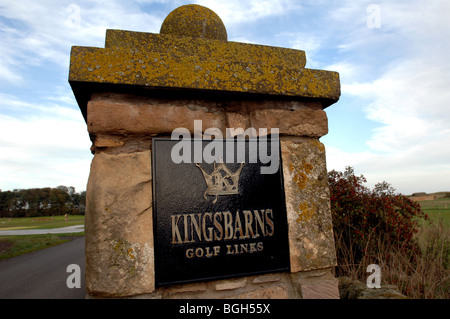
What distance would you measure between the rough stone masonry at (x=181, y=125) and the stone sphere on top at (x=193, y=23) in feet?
0.04

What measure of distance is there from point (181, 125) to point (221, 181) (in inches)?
17.8

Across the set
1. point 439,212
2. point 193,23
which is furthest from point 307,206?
point 439,212

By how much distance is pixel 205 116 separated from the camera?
179 cm

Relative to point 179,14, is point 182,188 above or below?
below

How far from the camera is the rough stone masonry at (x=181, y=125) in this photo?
Answer: 1543 mm

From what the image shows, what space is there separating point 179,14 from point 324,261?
225 centimetres

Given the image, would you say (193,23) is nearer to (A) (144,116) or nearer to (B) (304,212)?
(A) (144,116)

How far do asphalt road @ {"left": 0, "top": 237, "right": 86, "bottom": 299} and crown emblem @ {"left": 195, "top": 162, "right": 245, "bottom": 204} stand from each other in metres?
3.65

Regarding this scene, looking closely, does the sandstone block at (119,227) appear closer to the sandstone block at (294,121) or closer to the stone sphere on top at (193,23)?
the sandstone block at (294,121)

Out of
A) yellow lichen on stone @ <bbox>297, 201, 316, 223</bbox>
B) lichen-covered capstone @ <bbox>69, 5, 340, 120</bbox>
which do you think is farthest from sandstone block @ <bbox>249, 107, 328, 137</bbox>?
yellow lichen on stone @ <bbox>297, 201, 316, 223</bbox>

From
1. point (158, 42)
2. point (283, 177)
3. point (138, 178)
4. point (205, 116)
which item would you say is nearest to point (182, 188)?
point (138, 178)

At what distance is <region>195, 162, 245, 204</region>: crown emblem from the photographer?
5.61 ft

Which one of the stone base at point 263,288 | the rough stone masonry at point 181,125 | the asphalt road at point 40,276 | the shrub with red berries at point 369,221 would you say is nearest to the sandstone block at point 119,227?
the rough stone masonry at point 181,125
